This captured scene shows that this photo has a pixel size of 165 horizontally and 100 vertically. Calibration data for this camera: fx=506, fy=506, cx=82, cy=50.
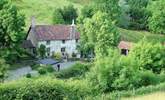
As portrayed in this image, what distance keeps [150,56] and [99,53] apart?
Answer: 13.4 meters

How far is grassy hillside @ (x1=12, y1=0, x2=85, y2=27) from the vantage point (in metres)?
102

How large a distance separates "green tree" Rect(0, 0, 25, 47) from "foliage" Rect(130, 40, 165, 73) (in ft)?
67.6

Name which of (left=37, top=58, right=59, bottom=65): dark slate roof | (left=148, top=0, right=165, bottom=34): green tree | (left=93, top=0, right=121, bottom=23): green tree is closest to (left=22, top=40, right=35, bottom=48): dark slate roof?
(left=37, top=58, right=59, bottom=65): dark slate roof

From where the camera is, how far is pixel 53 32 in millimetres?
86938

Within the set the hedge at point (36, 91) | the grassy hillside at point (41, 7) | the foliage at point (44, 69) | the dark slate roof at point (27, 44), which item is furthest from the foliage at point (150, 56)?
the grassy hillside at point (41, 7)

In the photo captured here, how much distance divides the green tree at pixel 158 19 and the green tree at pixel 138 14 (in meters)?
4.07

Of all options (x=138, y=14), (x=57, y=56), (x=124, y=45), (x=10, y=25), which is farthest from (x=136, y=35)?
(x=10, y=25)

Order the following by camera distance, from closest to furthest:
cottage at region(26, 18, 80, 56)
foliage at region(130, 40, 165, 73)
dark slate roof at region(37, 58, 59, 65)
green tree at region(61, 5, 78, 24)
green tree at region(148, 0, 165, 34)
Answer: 1. foliage at region(130, 40, 165, 73)
2. dark slate roof at region(37, 58, 59, 65)
3. cottage at region(26, 18, 80, 56)
4. green tree at region(148, 0, 165, 34)
5. green tree at region(61, 5, 78, 24)

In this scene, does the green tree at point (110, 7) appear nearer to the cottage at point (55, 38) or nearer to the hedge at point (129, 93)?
the cottage at point (55, 38)

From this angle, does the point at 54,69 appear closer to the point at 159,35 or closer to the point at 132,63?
the point at 132,63

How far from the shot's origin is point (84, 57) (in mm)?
85875

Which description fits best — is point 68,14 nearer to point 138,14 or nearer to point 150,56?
point 138,14

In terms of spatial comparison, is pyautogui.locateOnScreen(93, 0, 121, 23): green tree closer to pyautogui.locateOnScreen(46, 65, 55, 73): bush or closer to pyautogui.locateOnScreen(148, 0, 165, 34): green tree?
pyautogui.locateOnScreen(148, 0, 165, 34): green tree

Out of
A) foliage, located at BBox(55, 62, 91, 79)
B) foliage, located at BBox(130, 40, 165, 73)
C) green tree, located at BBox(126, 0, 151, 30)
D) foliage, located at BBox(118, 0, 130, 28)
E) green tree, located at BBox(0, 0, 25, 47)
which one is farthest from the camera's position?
green tree, located at BBox(126, 0, 151, 30)
